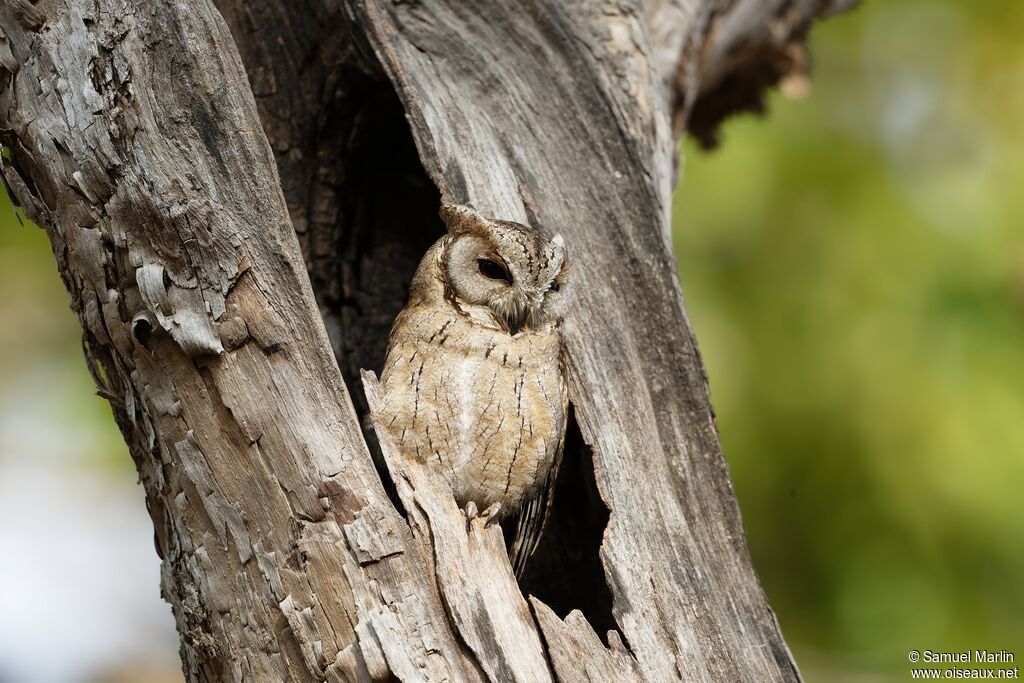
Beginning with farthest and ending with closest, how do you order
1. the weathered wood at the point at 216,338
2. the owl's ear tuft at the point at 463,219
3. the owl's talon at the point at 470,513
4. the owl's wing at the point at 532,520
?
the owl's wing at the point at 532,520
the owl's ear tuft at the point at 463,219
the owl's talon at the point at 470,513
the weathered wood at the point at 216,338

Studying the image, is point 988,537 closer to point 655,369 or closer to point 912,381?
point 912,381

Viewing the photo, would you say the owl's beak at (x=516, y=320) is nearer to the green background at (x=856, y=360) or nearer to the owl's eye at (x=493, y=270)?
the owl's eye at (x=493, y=270)

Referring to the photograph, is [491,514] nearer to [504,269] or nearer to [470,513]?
[470,513]

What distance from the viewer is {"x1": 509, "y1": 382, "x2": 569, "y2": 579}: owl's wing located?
2314 millimetres

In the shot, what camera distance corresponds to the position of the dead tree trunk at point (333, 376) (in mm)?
1730

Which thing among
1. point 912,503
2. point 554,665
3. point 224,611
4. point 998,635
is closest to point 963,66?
point 912,503

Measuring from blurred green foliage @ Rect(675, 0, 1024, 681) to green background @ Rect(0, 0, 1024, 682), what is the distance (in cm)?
1

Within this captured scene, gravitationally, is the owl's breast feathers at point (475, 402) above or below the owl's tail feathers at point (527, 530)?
above

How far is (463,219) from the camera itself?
219cm

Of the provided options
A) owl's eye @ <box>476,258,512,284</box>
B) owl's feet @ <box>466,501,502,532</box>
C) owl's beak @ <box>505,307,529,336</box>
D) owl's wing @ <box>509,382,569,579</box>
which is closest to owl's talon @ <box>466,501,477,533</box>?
owl's feet @ <box>466,501,502,532</box>

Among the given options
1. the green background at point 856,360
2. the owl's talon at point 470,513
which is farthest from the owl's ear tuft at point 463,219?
the green background at point 856,360

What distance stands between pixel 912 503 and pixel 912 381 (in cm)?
62

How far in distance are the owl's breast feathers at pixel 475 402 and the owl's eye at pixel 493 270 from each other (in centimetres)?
12

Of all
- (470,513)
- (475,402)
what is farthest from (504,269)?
(470,513)
